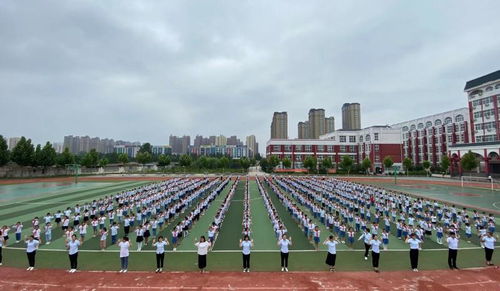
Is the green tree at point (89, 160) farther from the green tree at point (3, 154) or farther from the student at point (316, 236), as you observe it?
the student at point (316, 236)

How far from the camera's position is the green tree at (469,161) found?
45.8 m

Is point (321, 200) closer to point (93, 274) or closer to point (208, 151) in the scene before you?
point (93, 274)

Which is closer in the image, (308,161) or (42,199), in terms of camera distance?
(42,199)

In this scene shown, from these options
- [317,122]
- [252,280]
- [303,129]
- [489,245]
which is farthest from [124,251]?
[303,129]

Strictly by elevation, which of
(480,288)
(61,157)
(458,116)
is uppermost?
(458,116)

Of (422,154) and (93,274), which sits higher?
(422,154)

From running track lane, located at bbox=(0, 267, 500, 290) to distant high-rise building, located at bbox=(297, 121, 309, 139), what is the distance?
13568 cm

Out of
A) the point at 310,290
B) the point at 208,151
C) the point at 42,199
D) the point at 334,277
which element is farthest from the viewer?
the point at 208,151

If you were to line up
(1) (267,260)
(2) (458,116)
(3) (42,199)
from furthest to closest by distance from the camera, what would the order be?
1. (2) (458,116)
2. (3) (42,199)
3. (1) (267,260)

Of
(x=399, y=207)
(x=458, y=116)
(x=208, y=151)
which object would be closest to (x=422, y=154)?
(x=458, y=116)

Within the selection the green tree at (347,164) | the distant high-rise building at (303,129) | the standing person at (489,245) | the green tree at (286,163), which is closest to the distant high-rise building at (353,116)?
the distant high-rise building at (303,129)

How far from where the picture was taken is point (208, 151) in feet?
561

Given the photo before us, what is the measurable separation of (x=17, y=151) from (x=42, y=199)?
122 feet

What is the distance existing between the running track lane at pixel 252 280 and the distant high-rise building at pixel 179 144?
19117 centimetres
